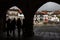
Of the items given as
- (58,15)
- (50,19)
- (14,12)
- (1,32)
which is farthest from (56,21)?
(1,32)

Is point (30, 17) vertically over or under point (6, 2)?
under

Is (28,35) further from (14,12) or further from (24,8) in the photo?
(14,12)

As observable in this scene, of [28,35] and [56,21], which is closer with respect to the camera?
[28,35]

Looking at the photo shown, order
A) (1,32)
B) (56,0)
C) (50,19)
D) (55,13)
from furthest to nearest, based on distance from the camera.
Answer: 1. (55,13)
2. (50,19)
3. (1,32)
4. (56,0)

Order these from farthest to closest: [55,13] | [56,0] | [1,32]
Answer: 1. [55,13]
2. [1,32]
3. [56,0]

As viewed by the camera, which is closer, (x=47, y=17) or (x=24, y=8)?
(x=24, y=8)

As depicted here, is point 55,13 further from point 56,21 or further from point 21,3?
point 21,3

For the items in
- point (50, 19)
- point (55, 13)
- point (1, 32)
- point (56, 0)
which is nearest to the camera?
point (56, 0)

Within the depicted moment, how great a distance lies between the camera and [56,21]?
1446 inches

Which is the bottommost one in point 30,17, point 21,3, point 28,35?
point 28,35

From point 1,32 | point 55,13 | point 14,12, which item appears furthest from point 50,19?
point 1,32

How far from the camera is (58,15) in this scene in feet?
132

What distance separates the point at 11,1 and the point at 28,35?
128 inches

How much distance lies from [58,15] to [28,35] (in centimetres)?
2274
